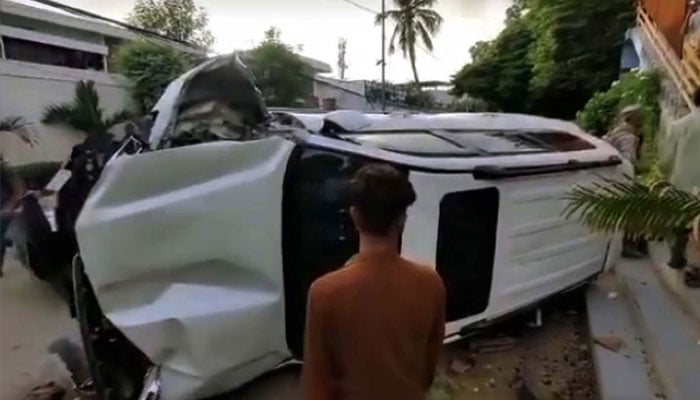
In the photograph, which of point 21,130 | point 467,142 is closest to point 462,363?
point 467,142

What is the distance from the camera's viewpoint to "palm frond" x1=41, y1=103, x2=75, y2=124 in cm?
690

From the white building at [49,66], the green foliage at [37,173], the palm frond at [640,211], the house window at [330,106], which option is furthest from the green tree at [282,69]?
the palm frond at [640,211]

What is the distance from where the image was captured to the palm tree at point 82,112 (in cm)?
575

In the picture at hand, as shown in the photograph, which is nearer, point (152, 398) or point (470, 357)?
point (152, 398)

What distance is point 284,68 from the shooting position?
37.4 feet

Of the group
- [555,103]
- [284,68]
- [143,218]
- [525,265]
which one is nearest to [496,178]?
[525,265]

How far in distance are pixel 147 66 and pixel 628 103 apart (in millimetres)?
6773

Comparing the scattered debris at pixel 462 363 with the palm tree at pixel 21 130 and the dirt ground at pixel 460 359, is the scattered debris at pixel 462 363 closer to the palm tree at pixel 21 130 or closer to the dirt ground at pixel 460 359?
the dirt ground at pixel 460 359

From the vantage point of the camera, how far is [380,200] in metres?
1.59

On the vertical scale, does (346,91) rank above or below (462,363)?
above

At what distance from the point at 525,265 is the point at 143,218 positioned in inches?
85.2

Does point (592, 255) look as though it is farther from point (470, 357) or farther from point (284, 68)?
point (284, 68)

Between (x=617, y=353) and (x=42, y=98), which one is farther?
(x=42, y=98)

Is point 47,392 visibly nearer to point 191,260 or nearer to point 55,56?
point 191,260
